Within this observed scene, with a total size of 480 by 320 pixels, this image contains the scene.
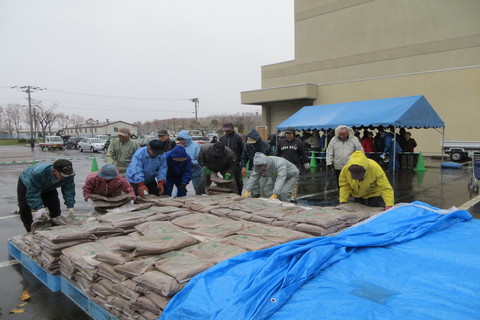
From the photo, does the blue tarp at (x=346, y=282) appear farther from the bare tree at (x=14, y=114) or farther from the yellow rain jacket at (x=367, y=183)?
the bare tree at (x=14, y=114)

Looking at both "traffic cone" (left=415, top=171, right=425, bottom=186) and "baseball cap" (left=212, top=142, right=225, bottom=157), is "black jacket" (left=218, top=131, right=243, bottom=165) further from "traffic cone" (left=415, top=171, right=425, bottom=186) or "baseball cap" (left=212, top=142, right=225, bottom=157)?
"traffic cone" (left=415, top=171, right=425, bottom=186)

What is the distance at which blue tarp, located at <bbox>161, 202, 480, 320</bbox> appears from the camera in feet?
5.53

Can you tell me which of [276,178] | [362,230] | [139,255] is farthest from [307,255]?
[276,178]

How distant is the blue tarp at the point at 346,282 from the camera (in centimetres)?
169

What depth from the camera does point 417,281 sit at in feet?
6.48

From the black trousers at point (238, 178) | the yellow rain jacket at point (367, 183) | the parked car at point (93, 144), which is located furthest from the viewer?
the parked car at point (93, 144)

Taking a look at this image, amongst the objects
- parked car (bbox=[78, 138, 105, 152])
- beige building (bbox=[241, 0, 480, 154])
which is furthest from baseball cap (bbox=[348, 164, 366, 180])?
parked car (bbox=[78, 138, 105, 152])

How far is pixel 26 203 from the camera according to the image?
14.7 feet

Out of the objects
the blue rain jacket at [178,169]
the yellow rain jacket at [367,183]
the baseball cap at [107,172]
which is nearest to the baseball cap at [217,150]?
the blue rain jacket at [178,169]

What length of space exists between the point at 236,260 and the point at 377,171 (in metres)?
2.53

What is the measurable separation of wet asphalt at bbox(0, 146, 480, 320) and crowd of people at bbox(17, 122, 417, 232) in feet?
2.44

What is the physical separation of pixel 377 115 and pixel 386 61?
13137 mm

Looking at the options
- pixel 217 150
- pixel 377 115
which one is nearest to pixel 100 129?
pixel 377 115

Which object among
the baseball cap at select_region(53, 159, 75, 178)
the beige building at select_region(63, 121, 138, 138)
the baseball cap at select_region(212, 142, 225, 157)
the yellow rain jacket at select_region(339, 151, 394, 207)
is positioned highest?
the beige building at select_region(63, 121, 138, 138)
